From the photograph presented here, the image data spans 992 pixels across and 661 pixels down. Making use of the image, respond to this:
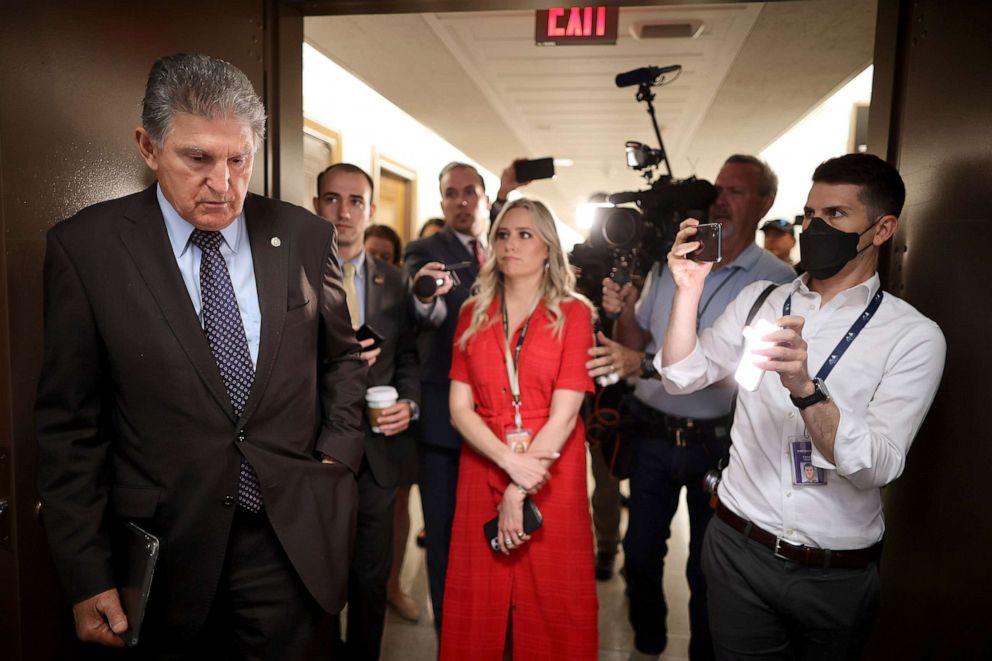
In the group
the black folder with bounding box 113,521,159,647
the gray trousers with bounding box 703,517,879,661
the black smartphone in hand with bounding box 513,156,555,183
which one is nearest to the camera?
the black folder with bounding box 113,521,159,647

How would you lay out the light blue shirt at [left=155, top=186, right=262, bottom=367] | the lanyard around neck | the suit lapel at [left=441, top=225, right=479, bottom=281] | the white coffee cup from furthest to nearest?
the suit lapel at [left=441, top=225, right=479, bottom=281]
the lanyard around neck
the white coffee cup
the light blue shirt at [left=155, top=186, right=262, bottom=367]

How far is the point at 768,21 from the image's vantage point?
9.49ft

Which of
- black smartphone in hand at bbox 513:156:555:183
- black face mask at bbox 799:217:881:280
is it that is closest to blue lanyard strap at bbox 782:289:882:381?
black face mask at bbox 799:217:881:280

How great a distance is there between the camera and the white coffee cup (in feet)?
6.18

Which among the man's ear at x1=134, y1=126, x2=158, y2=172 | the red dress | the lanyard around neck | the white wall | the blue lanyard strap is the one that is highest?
the white wall

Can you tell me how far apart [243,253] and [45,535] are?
2.39 ft

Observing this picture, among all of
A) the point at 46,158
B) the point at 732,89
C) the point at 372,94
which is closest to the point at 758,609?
the point at 46,158

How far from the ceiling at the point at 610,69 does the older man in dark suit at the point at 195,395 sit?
74.2 inches

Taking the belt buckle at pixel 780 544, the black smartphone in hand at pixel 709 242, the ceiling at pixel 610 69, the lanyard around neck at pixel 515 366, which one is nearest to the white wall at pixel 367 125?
the ceiling at pixel 610 69

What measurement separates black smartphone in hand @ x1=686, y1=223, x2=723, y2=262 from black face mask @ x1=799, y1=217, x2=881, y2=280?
0.59ft

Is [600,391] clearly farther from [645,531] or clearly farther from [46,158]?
[46,158]

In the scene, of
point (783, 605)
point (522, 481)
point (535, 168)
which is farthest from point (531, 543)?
point (535, 168)

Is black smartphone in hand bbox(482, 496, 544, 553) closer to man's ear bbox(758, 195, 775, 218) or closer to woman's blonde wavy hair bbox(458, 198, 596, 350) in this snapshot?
woman's blonde wavy hair bbox(458, 198, 596, 350)

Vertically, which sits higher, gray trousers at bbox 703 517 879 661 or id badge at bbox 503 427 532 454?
id badge at bbox 503 427 532 454
